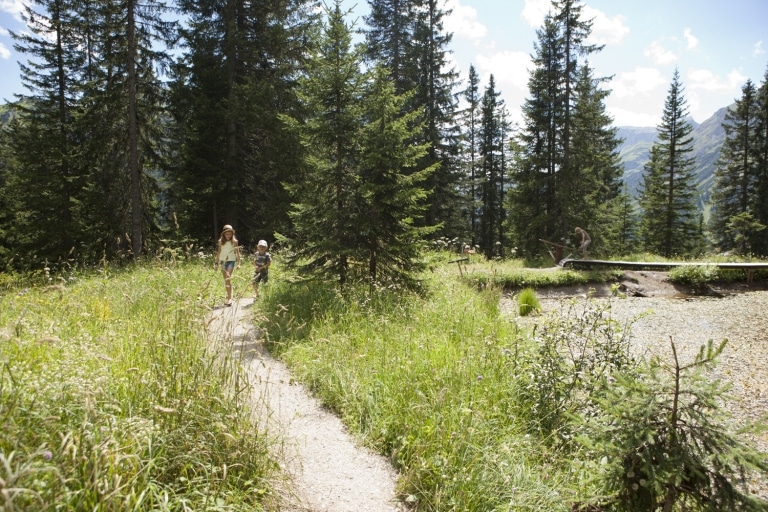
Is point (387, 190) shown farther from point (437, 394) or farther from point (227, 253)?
point (437, 394)

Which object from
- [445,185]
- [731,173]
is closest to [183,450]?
[445,185]

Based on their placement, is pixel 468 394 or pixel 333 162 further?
pixel 333 162

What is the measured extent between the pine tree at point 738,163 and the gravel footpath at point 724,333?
28048mm

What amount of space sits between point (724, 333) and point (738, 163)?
36.5m

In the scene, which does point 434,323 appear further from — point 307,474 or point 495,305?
point 307,474

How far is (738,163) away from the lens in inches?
1345

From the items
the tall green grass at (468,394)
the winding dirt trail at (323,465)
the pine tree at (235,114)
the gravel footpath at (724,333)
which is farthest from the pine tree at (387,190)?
the pine tree at (235,114)

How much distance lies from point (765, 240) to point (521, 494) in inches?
1641

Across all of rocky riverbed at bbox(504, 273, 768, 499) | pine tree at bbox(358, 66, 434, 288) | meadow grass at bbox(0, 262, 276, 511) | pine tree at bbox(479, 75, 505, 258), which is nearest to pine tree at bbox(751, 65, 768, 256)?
pine tree at bbox(479, 75, 505, 258)

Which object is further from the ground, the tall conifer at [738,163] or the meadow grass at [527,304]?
the tall conifer at [738,163]

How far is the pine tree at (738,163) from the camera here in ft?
108

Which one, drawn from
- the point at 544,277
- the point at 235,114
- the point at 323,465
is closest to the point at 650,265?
the point at 544,277

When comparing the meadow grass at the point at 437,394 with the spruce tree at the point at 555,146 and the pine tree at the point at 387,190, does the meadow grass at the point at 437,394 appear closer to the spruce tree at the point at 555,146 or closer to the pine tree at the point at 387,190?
the pine tree at the point at 387,190

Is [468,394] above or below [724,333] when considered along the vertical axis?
above
